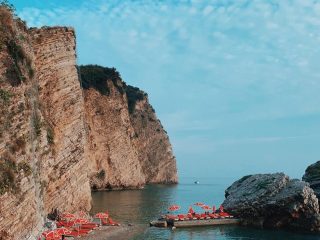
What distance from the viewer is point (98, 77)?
11156 cm

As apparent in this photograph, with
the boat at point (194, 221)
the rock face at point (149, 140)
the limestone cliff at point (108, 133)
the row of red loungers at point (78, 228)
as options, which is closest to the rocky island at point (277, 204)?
the boat at point (194, 221)

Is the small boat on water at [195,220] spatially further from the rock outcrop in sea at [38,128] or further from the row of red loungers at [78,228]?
the rock outcrop in sea at [38,128]

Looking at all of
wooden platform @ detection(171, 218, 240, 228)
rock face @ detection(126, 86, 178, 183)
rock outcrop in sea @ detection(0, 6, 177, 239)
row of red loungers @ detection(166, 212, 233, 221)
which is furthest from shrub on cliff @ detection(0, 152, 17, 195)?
rock face @ detection(126, 86, 178, 183)

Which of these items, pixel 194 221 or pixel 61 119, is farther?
pixel 194 221

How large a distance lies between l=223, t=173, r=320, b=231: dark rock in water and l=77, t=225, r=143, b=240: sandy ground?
12.4 meters

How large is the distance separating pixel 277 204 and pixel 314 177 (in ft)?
43.2

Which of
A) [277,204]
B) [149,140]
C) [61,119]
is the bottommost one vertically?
[277,204]

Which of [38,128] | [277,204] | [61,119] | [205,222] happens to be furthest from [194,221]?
[38,128]

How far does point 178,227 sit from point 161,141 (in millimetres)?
100490

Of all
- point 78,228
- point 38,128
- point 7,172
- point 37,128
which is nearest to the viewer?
point 7,172

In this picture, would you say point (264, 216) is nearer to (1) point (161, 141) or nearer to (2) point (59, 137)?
(2) point (59, 137)

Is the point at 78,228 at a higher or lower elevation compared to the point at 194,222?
lower

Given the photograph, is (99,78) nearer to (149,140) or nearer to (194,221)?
(149,140)

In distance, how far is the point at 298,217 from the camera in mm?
51500
